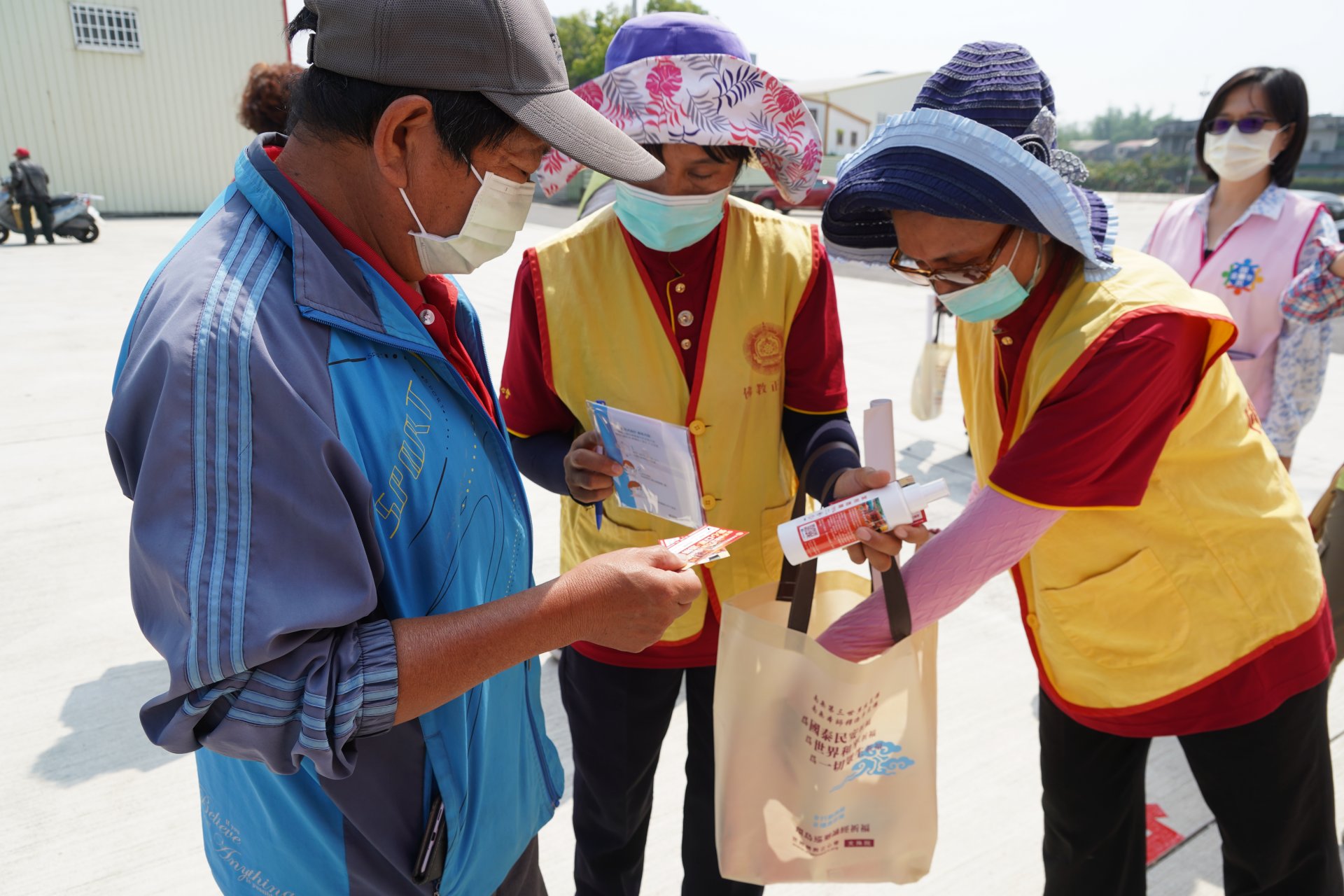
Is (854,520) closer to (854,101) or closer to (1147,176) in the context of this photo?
(854,101)

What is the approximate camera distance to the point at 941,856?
7.75 feet

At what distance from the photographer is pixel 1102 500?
135 centimetres

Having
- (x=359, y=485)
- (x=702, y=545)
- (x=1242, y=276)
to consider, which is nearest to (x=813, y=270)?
(x=702, y=545)

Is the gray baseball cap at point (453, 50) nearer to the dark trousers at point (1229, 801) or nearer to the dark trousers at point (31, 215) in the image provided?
the dark trousers at point (1229, 801)

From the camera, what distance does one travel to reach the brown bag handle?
146 centimetres

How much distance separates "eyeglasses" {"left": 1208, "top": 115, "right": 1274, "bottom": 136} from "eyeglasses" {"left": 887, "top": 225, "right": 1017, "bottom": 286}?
8.60 ft

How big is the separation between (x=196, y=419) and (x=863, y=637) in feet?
3.58

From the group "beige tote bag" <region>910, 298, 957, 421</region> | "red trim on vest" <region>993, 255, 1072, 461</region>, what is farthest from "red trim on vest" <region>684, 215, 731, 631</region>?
"beige tote bag" <region>910, 298, 957, 421</region>

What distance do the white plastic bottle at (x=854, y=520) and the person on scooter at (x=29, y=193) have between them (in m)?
16.0

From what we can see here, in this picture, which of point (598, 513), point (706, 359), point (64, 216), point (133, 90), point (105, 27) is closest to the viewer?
point (706, 359)

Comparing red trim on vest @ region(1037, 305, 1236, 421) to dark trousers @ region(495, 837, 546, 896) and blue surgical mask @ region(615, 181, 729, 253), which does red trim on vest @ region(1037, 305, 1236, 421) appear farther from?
dark trousers @ region(495, 837, 546, 896)

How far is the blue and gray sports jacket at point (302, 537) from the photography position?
0.83 m

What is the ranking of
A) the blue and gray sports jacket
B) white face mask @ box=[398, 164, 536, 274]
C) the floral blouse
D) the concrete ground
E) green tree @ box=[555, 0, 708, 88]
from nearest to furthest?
the blue and gray sports jacket < white face mask @ box=[398, 164, 536, 274] < the concrete ground < the floral blouse < green tree @ box=[555, 0, 708, 88]

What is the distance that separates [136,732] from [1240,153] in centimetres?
441
